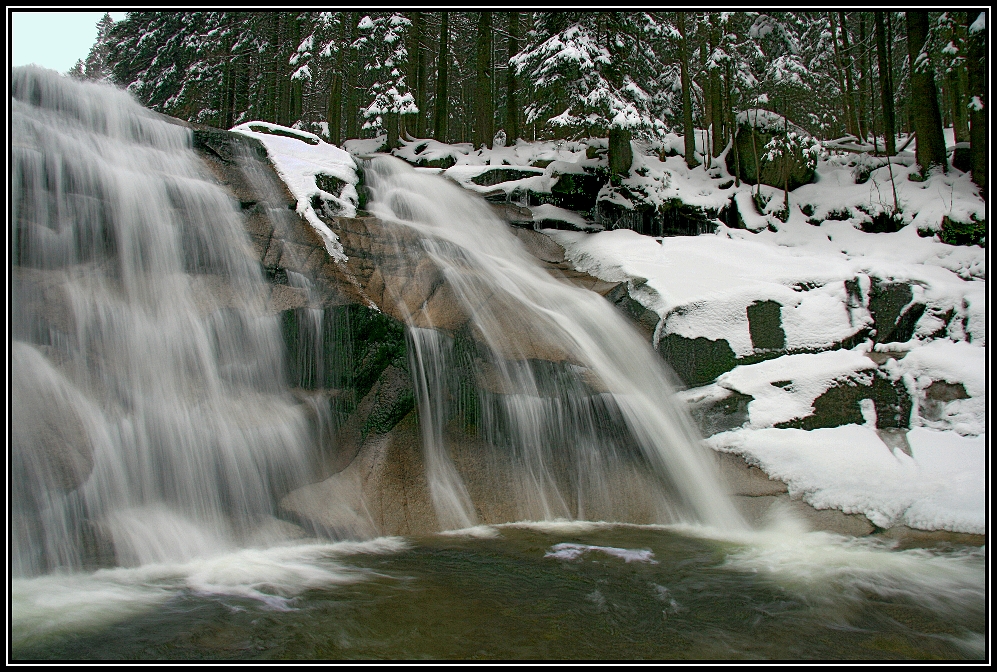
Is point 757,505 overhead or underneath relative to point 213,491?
underneath

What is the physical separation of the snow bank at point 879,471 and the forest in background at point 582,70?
7.22m

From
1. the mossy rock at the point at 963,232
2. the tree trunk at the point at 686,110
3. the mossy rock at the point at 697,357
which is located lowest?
the mossy rock at the point at 697,357

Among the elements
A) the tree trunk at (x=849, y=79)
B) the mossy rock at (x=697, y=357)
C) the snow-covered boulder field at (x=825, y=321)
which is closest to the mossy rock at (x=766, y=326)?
the snow-covered boulder field at (x=825, y=321)

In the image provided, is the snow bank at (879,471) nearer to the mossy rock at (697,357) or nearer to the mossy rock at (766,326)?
the mossy rock at (697,357)

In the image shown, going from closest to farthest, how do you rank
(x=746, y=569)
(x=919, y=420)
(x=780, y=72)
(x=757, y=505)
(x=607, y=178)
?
(x=746, y=569), (x=757, y=505), (x=919, y=420), (x=607, y=178), (x=780, y=72)

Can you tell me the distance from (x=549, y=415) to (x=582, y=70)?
8286 millimetres

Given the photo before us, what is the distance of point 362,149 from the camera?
19.9 metres

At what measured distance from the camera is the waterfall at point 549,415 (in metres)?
Answer: 6.93

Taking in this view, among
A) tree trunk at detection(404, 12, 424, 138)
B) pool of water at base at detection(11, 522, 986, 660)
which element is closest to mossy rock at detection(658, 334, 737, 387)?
pool of water at base at detection(11, 522, 986, 660)

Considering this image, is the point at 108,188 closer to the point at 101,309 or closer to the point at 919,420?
the point at 101,309

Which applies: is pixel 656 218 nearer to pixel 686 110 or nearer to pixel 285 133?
pixel 686 110

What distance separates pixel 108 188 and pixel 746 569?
25.8ft
